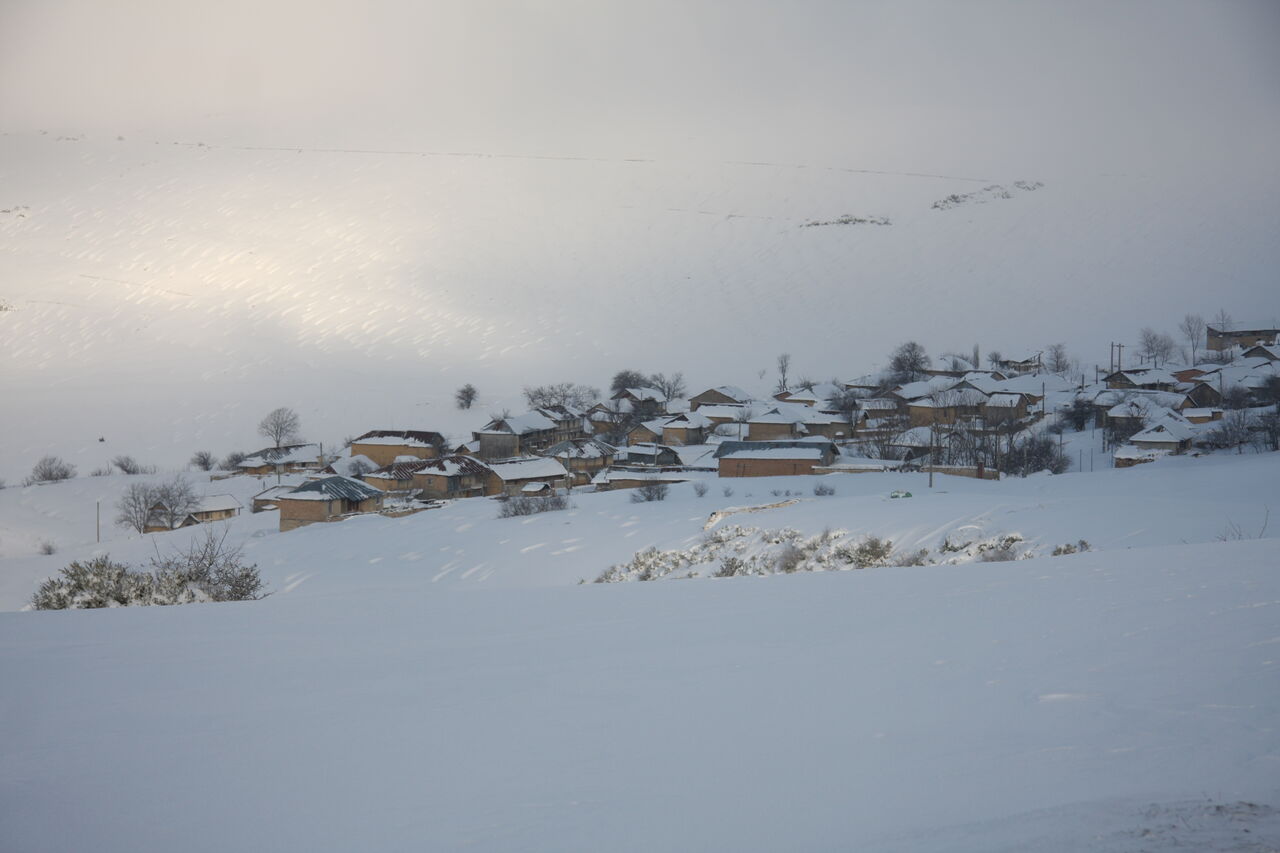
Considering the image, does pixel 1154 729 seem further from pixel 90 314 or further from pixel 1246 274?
pixel 1246 274

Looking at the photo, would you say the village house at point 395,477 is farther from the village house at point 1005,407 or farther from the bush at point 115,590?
the bush at point 115,590

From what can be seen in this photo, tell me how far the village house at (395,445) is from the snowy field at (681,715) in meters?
34.4

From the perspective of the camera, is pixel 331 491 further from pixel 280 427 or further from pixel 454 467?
pixel 280 427

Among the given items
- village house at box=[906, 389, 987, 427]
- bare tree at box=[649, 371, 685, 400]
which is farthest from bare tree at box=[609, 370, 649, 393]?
village house at box=[906, 389, 987, 427]

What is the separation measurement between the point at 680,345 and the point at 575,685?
214 ft

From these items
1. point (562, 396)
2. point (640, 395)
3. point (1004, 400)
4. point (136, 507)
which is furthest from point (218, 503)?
point (1004, 400)

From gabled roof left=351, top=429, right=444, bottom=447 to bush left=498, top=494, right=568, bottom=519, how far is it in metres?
17.1

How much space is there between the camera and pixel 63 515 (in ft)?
100

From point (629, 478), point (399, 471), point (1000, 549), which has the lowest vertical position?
point (629, 478)

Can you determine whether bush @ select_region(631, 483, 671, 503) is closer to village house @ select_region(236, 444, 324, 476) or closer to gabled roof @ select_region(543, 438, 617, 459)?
gabled roof @ select_region(543, 438, 617, 459)

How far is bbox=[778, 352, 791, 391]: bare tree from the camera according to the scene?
201 feet

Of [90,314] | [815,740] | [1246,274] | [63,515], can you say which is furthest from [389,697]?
[1246,274]

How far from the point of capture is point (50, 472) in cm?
3622

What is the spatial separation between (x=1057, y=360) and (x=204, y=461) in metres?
54.9
